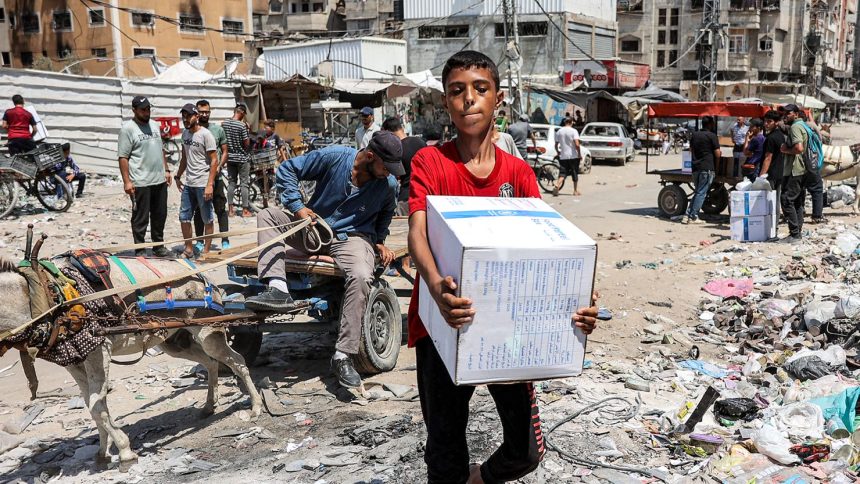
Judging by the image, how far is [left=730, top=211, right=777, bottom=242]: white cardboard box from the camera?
11156 millimetres

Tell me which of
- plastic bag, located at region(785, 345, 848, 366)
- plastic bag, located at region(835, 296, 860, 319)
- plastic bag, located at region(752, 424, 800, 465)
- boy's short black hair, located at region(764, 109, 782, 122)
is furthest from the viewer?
boy's short black hair, located at region(764, 109, 782, 122)

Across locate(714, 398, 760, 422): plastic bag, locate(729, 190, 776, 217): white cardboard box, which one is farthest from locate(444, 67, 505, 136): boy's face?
locate(729, 190, 776, 217): white cardboard box

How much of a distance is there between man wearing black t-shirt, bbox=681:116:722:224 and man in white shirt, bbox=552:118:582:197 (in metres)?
4.17

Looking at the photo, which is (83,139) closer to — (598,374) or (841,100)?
(598,374)

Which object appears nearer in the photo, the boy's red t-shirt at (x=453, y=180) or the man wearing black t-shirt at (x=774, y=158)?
the boy's red t-shirt at (x=453, y=180)

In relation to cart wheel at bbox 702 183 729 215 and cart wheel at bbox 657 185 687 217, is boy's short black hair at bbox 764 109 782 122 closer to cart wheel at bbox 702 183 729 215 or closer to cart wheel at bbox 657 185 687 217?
cart wheel at bbox 702 183 729 215

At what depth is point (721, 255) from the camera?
33.8 feet

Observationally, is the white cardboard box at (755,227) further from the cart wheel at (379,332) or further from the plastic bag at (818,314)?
the cart wheel at (379,332)

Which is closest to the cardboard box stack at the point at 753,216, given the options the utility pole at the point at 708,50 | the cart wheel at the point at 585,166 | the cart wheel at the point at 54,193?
the cart wheel at the point at 54,193

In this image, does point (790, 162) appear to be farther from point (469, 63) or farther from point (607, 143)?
point (607, 143)

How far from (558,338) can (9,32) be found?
56.0m

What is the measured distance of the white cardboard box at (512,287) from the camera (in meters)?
2.38

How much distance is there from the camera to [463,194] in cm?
286

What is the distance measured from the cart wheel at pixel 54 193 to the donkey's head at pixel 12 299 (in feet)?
35.0
